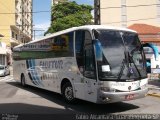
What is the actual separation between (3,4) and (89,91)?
5239 centimetres

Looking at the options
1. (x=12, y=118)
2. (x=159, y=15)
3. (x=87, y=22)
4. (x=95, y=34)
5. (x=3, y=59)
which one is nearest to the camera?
(x=12, y=118)

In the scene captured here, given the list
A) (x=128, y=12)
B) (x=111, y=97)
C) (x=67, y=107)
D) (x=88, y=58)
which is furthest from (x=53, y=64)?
(x=128, y=12)

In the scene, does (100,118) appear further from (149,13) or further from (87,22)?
(149,13)

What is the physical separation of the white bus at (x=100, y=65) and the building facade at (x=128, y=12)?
53.4m

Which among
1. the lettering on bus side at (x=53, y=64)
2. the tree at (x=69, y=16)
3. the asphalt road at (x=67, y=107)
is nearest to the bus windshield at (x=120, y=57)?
the asphalt road at (x=67, y=107)

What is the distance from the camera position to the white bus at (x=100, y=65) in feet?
34.8

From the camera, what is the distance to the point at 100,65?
10672 millimetres

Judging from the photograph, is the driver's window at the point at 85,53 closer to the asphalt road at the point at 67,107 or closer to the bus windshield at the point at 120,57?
the bus windshield at the point at 120,57

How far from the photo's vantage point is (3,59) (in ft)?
188

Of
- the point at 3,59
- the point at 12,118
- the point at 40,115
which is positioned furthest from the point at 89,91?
the point at 3,59

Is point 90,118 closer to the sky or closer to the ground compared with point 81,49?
closer to the ground

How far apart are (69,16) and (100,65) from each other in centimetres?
5059

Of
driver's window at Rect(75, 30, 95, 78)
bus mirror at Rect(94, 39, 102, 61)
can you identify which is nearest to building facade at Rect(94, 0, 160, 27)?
driver's window at Rect(75, 30, 95, 78)

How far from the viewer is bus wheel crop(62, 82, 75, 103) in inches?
500
